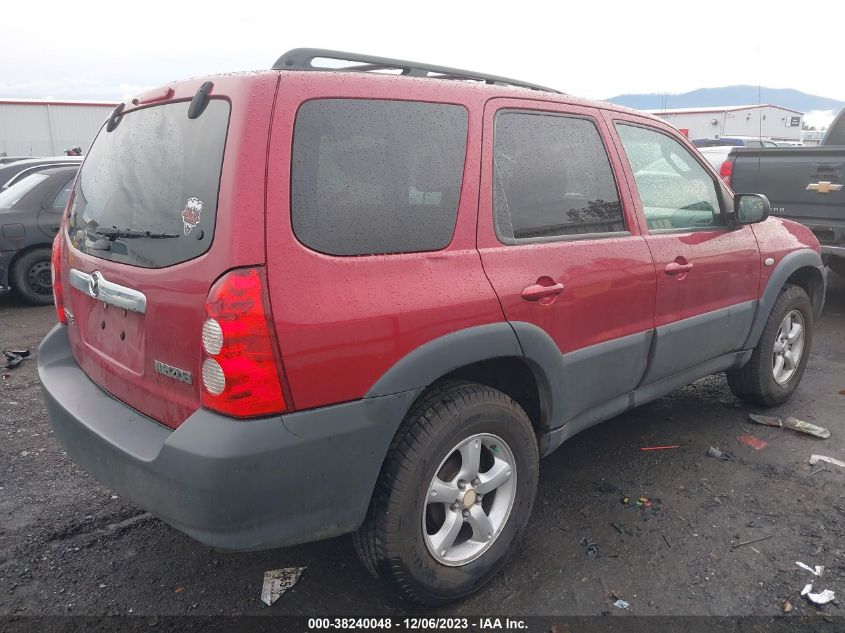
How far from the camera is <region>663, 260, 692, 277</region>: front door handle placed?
3.14 m

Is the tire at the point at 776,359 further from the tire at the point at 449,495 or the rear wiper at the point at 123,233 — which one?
the rear wiper at the point at 123,233

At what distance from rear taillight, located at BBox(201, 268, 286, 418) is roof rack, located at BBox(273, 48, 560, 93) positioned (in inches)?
30.0

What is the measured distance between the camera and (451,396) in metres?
2.29

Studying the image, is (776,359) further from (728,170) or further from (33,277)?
(33,277)

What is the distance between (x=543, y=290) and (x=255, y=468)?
1.27 meters

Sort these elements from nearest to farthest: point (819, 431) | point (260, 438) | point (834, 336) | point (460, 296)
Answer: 1. point (260, 438)
2. point (460, 296)
3. point (819, 431)
4. point (834, 336)

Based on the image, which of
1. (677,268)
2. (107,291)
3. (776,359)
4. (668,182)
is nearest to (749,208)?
(668,182)

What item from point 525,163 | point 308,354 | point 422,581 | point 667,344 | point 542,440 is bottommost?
point 422,581

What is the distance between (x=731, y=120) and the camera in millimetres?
28922

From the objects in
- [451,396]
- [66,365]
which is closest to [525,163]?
[451,396]

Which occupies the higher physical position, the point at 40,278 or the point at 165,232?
the point at 165,232

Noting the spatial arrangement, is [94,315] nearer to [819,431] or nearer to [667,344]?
[667,344]

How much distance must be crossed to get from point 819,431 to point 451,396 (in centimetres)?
282

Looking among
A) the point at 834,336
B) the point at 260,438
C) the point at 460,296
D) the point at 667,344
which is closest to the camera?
the point at 260,438
